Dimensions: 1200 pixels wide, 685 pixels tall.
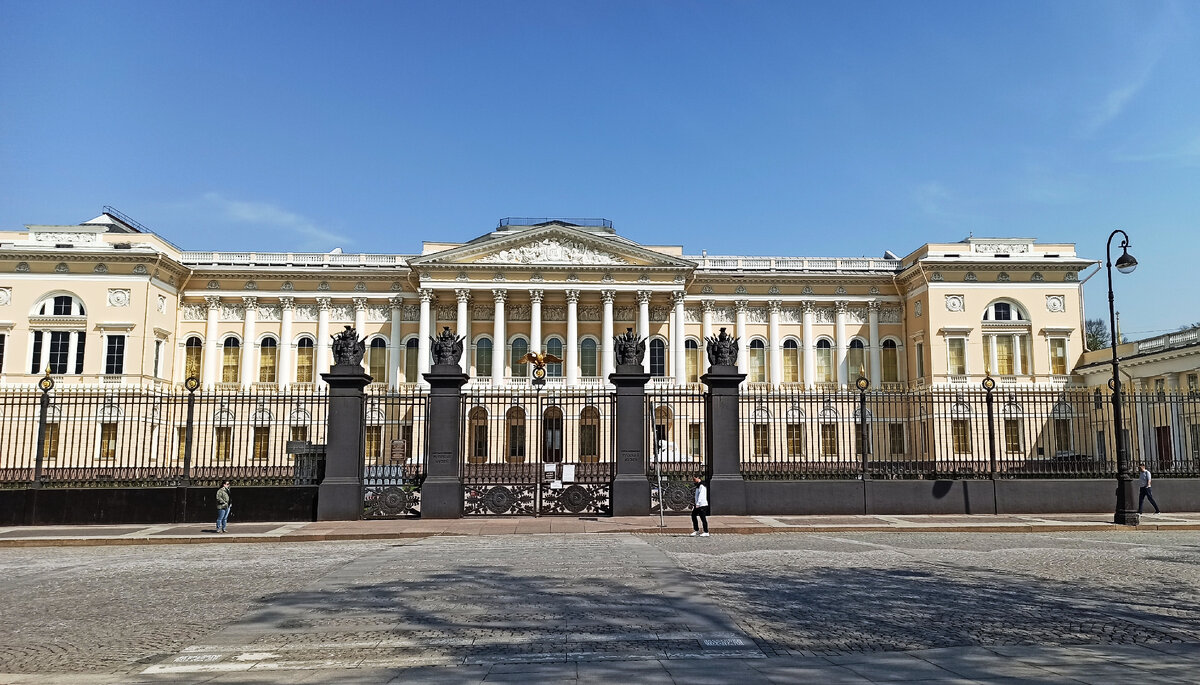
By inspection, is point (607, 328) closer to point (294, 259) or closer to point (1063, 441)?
point (294, 259)

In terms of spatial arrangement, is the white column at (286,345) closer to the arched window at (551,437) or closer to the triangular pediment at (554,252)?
the triangular pediment at (554,252)

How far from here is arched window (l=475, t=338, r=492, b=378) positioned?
50.0m

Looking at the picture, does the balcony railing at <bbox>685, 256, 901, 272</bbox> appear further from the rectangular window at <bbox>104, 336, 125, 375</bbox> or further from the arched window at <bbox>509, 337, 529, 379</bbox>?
the rectangular window at <bbox>104, 336, 125, 375</bbox>

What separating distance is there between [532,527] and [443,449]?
9.60ft

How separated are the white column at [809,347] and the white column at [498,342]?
18003mm

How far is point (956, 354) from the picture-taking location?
1876 inches

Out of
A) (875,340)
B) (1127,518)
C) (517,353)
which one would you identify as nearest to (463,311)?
(517,353)

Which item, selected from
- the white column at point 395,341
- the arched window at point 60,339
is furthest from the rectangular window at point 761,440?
the arched window at point 60,339

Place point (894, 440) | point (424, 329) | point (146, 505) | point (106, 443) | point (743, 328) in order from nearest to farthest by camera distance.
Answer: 1. point (146, 505)
2. point (894, 440)
3. point (106, 443)
4. point (424, 329)
5. point (743, 328)

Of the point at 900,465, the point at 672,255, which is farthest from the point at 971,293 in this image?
the point at 900,465

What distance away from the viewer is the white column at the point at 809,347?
168ft

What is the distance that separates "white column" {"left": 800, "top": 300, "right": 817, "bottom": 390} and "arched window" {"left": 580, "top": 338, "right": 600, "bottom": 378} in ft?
41.4

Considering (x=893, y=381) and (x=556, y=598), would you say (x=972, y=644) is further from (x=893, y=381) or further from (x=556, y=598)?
(x=893, y=381)

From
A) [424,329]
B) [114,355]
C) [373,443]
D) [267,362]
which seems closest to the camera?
[373,443]
